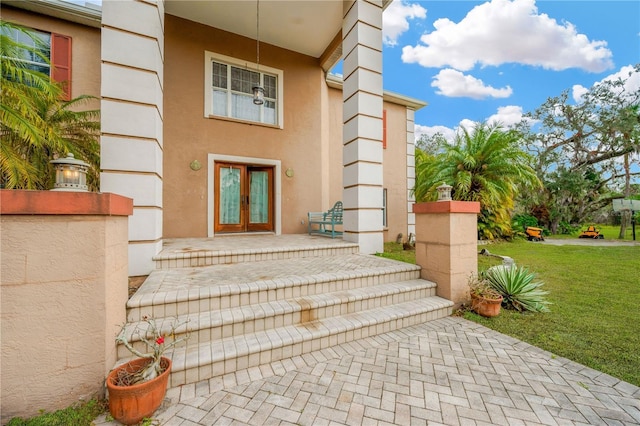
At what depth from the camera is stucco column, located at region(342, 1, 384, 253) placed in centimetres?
525

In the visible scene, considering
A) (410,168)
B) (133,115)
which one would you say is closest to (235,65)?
(133,115)

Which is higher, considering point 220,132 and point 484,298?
point 220,132

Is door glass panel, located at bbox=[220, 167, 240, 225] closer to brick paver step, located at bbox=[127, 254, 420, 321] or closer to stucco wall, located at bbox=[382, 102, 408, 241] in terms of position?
brick paver step, located at bbox=[127, 254, 420, 321]

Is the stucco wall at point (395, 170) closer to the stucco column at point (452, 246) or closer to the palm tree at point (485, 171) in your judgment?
the palm tree at point (485, 171)

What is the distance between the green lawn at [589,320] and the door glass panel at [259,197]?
5.58 m

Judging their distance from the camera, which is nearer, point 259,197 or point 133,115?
point 133,115

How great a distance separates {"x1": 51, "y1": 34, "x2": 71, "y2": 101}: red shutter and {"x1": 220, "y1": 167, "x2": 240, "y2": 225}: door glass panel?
11.8ft

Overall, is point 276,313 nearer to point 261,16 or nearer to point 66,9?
point 261,16

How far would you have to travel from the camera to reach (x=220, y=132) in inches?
261

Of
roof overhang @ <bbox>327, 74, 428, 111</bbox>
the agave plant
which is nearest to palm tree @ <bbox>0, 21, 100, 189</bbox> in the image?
roof overhang @ <bbox>327, 74, 428, 111</bbox>

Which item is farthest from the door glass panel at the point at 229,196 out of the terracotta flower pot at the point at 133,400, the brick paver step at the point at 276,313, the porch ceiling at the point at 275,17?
the terracotta flower pot at the point at 133,400

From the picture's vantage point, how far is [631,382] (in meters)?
1.97

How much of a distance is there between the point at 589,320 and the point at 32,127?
753 cm

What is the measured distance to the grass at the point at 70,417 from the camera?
151 centimetres
